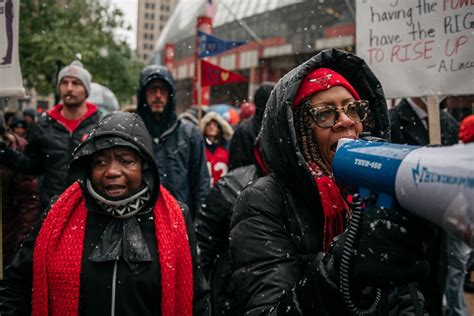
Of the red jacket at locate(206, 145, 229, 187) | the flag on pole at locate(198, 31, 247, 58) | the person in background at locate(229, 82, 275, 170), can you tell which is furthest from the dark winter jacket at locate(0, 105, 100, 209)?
the flag on pole at locate(198, 31, 247, 58)

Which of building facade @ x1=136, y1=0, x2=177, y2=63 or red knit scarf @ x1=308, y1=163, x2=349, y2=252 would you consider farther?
building facade @ x1=136, y1=0, x2=177, y2=63

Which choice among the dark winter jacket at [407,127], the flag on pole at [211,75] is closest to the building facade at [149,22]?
the flag on pole at [211,75]

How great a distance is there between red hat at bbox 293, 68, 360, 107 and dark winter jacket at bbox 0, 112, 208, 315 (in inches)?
40.1

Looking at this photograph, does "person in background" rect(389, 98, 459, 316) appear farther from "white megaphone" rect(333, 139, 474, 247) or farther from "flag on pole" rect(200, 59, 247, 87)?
"flag on pole" rect(200, 59, 247, 87)

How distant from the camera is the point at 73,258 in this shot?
2340mm

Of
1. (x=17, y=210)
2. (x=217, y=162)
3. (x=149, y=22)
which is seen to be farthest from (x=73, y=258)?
(x=149, y=22)

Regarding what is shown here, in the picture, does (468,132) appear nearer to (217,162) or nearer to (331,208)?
(331,208)

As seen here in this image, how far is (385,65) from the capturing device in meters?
3.16

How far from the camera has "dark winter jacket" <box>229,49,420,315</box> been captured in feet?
5.18

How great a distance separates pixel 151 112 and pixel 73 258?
2365 millimetres

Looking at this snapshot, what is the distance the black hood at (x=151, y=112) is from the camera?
454 centimetres

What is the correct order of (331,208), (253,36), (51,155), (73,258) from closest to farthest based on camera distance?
(331,208), (73,258), (51,155), (253,36)

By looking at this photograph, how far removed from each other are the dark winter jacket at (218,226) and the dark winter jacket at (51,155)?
1648 millimetres

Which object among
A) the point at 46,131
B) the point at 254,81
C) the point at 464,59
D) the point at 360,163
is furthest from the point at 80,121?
the point at 254,81
